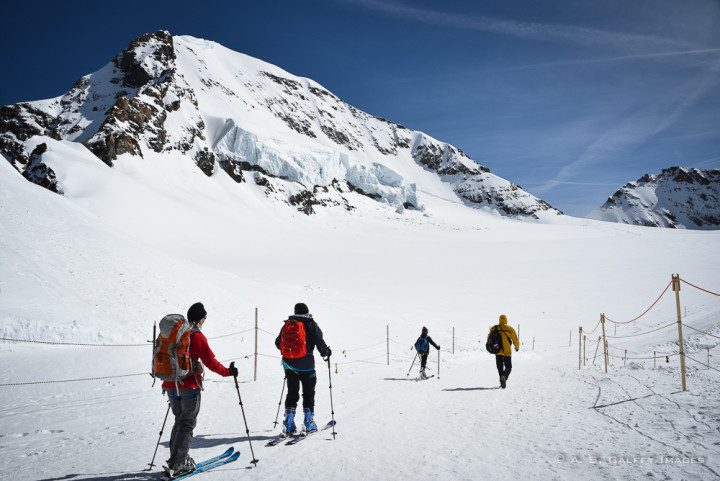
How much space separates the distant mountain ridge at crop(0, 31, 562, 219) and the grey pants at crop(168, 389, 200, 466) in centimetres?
5100

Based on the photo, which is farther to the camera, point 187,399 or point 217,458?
point 217,458

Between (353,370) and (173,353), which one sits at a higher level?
(173,353)

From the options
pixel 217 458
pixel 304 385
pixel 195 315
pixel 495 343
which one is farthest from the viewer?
pixel 495 343

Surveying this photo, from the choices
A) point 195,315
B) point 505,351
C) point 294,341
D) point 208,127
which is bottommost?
point 505,351

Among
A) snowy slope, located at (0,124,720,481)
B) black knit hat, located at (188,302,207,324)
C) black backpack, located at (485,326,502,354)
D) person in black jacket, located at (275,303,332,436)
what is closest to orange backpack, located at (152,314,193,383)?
black knit hat, located at (188,302,207,324)

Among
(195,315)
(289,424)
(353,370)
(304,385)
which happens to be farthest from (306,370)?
(353,370)

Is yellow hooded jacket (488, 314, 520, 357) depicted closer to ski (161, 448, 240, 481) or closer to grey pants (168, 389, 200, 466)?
ski (161, 448, 240, 481)

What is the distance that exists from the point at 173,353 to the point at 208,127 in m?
88.7

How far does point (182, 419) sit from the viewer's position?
4.27m

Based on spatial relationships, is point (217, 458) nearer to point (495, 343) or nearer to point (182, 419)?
point (182, 419)

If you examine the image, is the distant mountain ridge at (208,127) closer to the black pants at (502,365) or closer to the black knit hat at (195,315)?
the black knit hat at (195,315)

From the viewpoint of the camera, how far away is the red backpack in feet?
18.1

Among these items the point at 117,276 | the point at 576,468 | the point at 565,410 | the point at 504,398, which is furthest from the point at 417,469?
the point at 117,276

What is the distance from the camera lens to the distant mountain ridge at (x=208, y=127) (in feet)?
202
